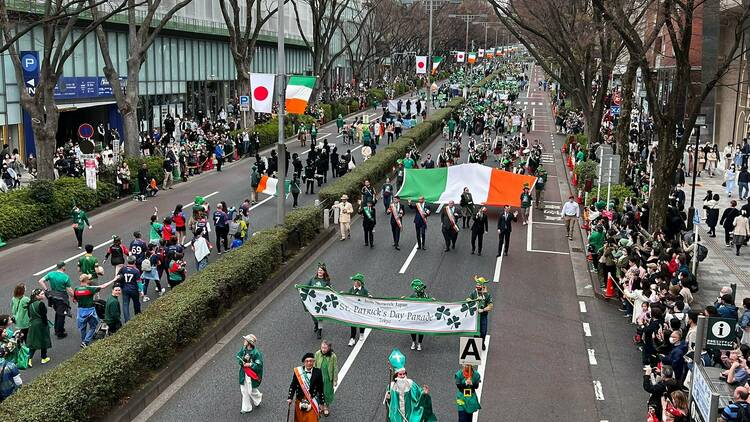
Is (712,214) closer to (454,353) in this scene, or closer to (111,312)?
(454,353)

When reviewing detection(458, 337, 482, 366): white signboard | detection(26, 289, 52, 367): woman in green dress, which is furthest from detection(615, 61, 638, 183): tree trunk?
detection(26, 289, 52, 367): woman in green dress

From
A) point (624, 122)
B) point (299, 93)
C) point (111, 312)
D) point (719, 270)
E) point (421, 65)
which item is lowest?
point (719, 270)

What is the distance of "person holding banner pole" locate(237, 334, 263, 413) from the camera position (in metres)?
12.3

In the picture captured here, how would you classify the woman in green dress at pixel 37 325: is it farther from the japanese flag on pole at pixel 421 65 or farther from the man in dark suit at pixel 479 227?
the japanese flag on pole at pixel 421 65

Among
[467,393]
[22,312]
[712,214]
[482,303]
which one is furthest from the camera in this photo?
[712,214]

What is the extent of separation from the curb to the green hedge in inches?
338

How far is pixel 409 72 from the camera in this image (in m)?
117

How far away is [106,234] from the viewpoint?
25219 millimetres

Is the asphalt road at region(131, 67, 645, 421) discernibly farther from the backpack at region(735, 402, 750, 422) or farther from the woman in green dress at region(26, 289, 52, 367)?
the backpack at region(735, 402, 750, 422)

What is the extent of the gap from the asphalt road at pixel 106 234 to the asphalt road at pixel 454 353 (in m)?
2.90

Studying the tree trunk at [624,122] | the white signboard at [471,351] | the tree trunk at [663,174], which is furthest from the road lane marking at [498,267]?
the white signboard at [471,351]

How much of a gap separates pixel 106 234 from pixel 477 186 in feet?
40.2

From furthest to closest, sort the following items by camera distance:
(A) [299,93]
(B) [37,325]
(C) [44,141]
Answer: (C) [44,141]
(A) [299,93]
(B) [37,325]

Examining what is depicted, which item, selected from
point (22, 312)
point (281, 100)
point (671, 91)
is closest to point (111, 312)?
point (22, 312)
